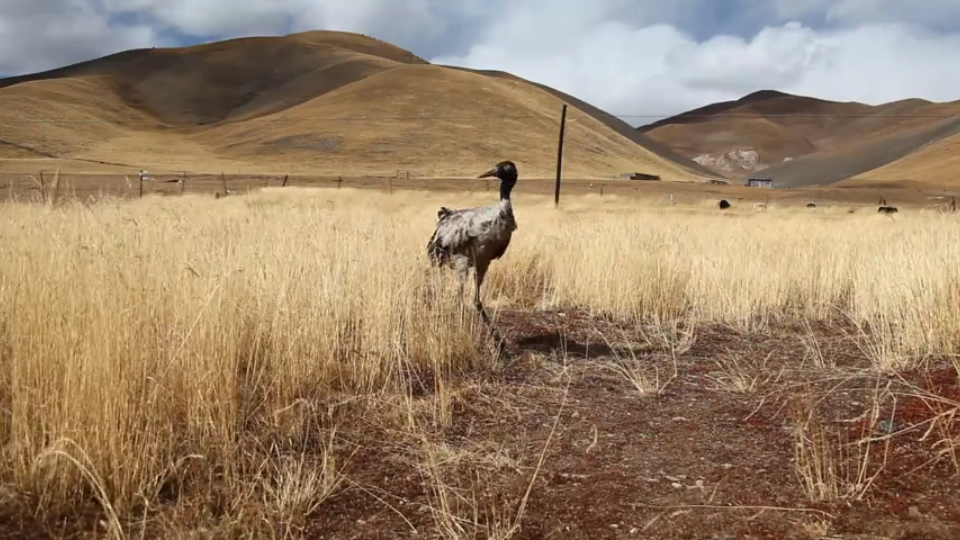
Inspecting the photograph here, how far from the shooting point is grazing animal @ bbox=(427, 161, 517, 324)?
5398 mm

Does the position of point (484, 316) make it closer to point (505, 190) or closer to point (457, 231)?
point (457, 231)

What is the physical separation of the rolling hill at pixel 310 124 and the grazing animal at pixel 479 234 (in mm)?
52461

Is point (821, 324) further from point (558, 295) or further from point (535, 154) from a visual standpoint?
point (535, 154)

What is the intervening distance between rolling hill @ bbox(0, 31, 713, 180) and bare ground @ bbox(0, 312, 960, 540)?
54063mm

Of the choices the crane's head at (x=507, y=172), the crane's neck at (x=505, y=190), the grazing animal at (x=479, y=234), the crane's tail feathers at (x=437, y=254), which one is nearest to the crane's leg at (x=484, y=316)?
the grazing animal at (x=479, y=234)

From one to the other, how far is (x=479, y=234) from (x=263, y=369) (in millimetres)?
2119

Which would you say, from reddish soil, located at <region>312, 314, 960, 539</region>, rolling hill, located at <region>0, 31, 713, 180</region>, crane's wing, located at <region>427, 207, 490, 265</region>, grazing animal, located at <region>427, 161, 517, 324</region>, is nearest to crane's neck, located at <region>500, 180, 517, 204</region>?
grazing animal, located at <region>427, 161, 517, 324</region>

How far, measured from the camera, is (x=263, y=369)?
3758mm

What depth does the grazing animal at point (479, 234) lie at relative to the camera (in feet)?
Answer: 17.7

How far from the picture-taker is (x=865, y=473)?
316 centimetres

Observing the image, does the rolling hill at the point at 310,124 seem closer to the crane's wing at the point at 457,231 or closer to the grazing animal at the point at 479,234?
the crane's wing at the point at 457,231

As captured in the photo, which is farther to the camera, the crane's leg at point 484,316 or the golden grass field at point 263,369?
the crane's leg at point 484,316

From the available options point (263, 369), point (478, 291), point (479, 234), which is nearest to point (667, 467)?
point (263, 369)

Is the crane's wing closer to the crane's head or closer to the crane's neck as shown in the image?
the crane's neck
